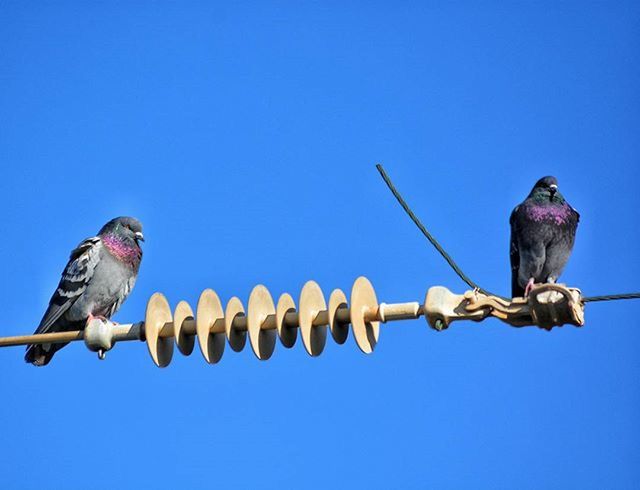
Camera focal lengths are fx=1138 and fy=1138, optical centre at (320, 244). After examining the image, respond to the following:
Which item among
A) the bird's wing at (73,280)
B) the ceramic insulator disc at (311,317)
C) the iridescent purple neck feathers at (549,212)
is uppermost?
the iridescent purple neck feathers at (549,212)

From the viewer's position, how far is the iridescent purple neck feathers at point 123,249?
1383cm

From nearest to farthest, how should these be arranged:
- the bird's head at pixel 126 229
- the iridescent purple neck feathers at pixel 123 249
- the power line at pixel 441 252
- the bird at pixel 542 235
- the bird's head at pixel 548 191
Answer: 1. the power line at pixel 441 252
2. the bird at pixel 542 235
3. the bird's head at pixel 548 191
4. the iridescent purple neck feathers at pixel 123 249
5. the bird's head at pixel 126 229

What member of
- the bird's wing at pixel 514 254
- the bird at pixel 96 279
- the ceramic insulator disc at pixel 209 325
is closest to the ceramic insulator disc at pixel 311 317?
the ceramic insulator disc at pixel 209 325

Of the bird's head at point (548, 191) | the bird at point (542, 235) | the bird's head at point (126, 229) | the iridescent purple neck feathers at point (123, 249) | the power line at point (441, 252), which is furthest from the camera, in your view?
the bird's head at point (126, 229)

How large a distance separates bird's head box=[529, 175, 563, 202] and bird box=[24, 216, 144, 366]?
492cm

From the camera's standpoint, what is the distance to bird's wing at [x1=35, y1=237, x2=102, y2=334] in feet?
43.3

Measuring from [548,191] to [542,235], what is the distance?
0.66m

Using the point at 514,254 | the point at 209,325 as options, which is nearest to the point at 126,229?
the point at 514,254

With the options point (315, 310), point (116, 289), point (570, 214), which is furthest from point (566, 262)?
point (315, 310)

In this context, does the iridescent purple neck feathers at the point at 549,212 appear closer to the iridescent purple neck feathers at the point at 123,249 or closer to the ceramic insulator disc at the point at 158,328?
the iridescent purple neck feathers at the point at 123,249

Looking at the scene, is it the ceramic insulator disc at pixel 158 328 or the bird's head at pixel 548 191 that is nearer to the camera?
the ceramic insulator disc at pixel 158 328

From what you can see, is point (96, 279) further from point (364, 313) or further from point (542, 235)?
point (364, 313)

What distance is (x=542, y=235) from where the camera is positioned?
12.8 meters

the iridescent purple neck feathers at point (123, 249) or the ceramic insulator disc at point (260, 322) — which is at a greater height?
the iridescent purple neck feathers at point (123, 249)
